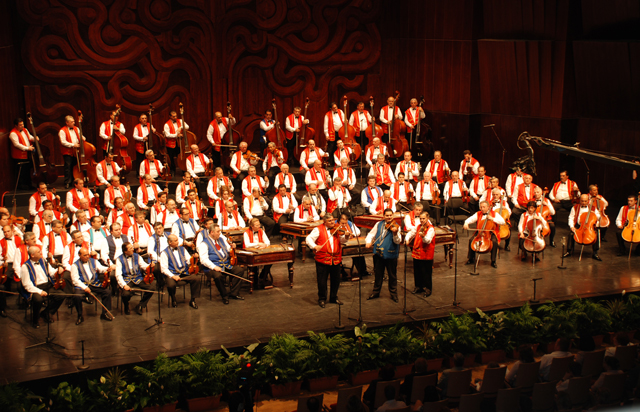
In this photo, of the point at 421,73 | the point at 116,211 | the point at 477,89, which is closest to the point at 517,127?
the point at 477,89

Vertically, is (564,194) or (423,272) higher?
(564,194)

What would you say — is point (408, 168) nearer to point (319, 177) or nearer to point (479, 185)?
point (479, 185)

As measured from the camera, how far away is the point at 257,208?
42.1 ft

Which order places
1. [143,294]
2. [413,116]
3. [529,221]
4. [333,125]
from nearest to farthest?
[143,294]
[529,221]
[333,125]
[413,116]

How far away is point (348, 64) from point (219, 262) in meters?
8.55

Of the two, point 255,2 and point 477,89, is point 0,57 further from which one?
point 477,89

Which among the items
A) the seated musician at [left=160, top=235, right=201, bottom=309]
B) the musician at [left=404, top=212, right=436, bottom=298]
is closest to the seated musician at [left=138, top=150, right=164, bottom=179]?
Result: the seated musician at [left=160, top=235, right=201, bottom=309]

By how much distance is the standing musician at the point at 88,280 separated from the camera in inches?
377

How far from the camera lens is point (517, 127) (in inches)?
626

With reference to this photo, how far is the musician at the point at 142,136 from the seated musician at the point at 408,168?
4.95 meters

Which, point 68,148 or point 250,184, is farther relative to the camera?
point 68,148

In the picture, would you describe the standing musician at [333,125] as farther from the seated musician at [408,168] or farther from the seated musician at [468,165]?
the seated musician at [468,165]

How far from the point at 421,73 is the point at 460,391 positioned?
1159cm

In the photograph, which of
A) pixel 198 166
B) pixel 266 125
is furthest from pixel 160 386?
pixel 266 125
